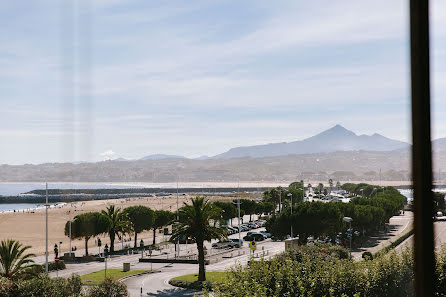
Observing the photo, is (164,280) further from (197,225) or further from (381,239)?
(381,239)

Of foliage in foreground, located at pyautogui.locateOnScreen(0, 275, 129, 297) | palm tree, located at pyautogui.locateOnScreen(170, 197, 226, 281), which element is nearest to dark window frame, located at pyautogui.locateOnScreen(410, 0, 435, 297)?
foliage in foreground, located at pyautogui.locateOnScreen(0, 275, 129, 297)

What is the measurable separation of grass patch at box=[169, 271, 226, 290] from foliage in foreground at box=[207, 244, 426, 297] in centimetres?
1562

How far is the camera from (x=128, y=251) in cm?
5534

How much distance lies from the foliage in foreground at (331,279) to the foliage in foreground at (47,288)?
8.78m

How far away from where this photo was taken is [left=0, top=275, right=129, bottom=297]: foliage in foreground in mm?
22625

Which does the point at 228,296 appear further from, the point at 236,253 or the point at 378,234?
the point at 378,234

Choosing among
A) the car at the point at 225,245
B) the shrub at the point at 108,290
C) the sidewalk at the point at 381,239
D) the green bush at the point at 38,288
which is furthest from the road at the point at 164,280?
the green bush at the point at 38,288

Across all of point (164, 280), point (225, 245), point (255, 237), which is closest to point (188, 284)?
point (164, 280)

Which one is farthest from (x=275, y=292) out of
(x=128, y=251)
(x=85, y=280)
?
(x=128, y=251)

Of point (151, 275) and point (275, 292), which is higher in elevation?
point (275, 292)

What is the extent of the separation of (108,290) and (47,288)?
3173mm

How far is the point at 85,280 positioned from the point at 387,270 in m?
25.4

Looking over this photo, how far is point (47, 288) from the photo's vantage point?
23016mm

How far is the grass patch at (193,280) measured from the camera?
34275 millimetres
